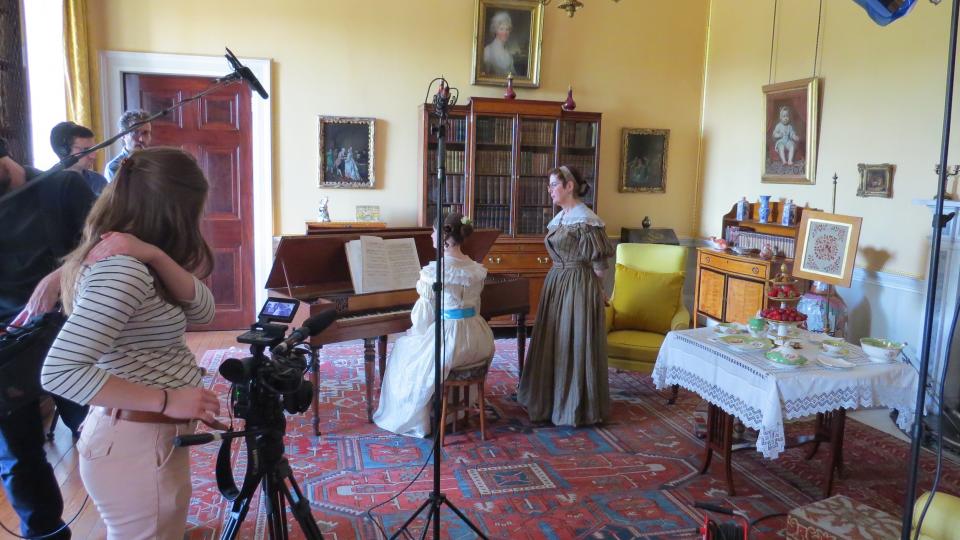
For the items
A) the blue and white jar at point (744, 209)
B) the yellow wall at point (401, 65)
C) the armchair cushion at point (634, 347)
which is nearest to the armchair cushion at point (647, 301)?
the armchair cushion at point (634, 347)

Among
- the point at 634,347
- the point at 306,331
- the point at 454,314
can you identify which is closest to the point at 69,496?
the point at 454,314

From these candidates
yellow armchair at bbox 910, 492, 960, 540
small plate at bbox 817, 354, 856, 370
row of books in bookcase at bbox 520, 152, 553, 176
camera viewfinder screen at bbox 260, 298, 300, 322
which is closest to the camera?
camera viewfinder screen at bbox 260, 298, 300, 322

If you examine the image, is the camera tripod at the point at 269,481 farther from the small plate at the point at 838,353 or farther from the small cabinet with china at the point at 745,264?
the small cabinet with china at the point at 745,264

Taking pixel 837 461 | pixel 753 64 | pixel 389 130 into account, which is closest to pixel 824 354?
pixel 837 461

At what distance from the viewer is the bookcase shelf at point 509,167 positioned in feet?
19.3

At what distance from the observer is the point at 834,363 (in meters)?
2.90

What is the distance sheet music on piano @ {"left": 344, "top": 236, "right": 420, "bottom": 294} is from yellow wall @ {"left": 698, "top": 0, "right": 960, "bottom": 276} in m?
3.37

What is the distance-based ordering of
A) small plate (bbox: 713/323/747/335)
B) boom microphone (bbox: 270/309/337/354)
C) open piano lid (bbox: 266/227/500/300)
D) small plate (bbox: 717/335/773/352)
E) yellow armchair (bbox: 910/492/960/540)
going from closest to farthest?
boom microphone (bbox: 270/309/337/354), yellow armchair (bbox: 910/492/960/540), small plate (bbox: 717/335/773/352), small plate (bbox: 713/323/747/335), open piano lid (bbox: 266/227/500/300)

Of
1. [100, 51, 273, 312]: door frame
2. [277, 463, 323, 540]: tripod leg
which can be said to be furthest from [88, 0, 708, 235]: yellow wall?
[277, 463, 323, 540]: tripod leg

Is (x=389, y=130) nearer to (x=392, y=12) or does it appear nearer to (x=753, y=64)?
(x=392, y=12)

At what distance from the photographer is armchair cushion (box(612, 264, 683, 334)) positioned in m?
4.42

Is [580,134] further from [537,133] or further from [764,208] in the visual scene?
[764,208]

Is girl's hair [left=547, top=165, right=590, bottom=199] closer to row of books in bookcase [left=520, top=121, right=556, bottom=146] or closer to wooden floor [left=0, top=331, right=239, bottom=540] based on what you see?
row of books in bookcase [left=520, top=121, right=556, bottom=146]

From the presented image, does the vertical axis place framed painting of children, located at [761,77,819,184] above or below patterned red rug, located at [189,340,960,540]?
above
